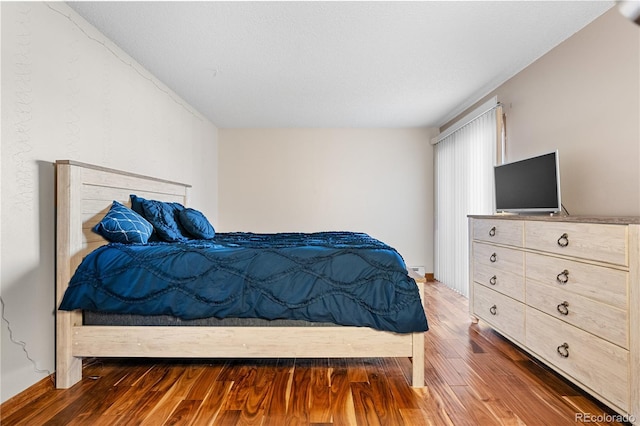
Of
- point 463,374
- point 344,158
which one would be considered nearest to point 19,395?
point 463,374

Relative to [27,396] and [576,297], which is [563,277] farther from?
[27,396]

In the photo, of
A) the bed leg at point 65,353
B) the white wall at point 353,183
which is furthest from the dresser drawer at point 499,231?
the bed leg at point 65,353

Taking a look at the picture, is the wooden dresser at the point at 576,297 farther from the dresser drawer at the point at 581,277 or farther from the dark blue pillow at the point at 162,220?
the dark blue pillow at the point at 162,220

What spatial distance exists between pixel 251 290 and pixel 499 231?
75.6 inches

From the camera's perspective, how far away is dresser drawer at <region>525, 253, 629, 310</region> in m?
1.53

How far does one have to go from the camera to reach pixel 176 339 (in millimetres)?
1909

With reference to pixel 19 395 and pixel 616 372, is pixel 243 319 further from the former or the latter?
pixel 616 372

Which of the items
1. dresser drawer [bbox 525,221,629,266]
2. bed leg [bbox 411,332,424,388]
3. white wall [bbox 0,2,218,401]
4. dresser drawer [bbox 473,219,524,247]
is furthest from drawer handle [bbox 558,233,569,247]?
white wall [bbox 0,2,218,401]

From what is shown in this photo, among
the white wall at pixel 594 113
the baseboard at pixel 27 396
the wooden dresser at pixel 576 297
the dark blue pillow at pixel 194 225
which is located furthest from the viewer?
the dark blue pillow at pixel 194 225

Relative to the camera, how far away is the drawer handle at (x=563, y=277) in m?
1.85

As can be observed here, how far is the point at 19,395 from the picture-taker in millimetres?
1720

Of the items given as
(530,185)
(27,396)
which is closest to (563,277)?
(530,185)

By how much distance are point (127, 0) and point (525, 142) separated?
10.6 ft

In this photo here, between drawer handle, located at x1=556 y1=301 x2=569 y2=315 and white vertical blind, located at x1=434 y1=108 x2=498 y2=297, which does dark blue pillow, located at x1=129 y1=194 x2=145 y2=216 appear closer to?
drawer handle, located at x1=556 y1=301 x2=569 y2=315
